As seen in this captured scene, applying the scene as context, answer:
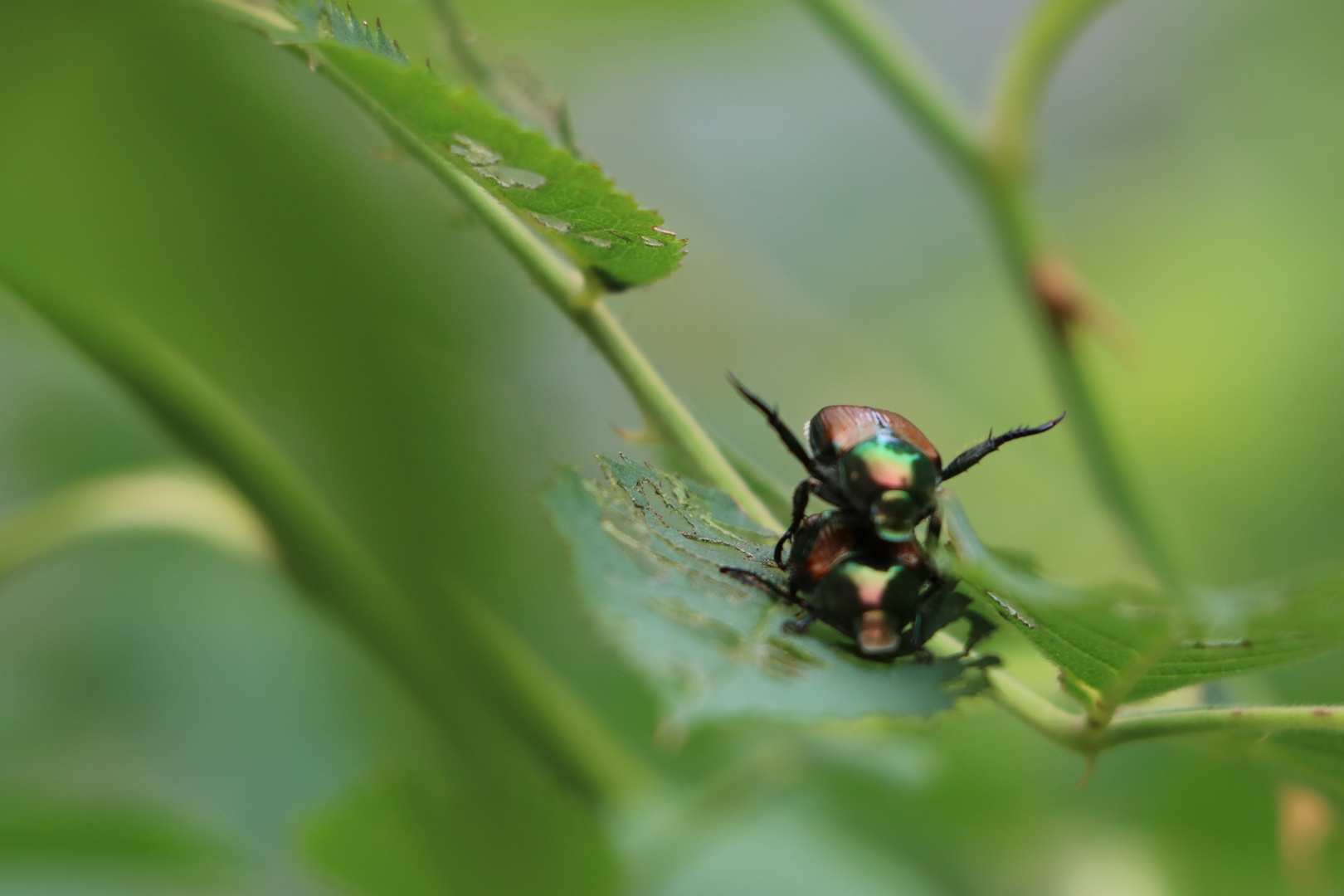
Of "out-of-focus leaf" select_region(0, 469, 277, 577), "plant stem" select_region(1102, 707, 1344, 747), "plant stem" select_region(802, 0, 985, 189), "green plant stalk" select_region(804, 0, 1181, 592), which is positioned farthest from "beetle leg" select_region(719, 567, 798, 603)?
"plant stem" select_region(802, 0, 985, 189)

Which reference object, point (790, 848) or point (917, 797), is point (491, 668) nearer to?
point (790, 848)

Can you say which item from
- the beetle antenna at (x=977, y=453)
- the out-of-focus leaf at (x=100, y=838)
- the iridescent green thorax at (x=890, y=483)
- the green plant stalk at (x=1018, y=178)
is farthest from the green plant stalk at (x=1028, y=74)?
the out-of-focus leaf at (x=100, y=838)

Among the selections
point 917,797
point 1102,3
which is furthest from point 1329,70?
point 917,797

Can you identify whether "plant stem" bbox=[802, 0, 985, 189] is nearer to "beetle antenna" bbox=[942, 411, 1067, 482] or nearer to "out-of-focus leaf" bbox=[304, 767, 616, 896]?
"beetle antenna" bbox=[942, 411, 1067, 482]

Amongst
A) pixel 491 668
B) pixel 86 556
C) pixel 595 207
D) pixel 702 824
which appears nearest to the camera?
pixel 595 207

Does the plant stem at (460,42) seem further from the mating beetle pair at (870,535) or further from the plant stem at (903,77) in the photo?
the plant stem at (903,77)

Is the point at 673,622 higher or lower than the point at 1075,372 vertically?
A: lower

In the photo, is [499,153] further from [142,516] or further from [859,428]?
[142,516]
